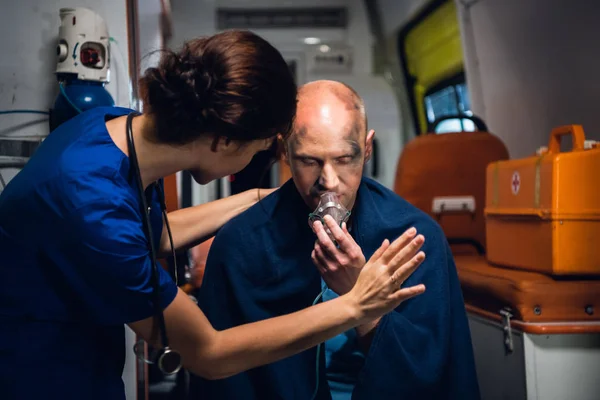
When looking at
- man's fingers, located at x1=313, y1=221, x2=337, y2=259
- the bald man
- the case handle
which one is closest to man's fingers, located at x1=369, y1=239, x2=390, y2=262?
man's fingers, located at x1=313, y1=221, x2=337, y2=259

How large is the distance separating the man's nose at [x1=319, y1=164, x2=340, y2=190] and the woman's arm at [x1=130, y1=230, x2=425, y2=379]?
1.36 ft

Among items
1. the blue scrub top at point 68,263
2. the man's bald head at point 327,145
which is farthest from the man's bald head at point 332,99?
the blue scrub top at point 68,263

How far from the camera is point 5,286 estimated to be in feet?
4.31

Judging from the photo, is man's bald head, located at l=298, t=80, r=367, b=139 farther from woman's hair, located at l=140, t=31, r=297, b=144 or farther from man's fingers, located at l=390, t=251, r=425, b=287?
man's fingers, located at l=390, t=251, r=425, b=287

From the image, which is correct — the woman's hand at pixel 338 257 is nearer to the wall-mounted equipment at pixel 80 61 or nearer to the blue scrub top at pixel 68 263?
the blue scrub top at pixel 68 263

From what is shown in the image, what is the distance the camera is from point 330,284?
1584 mm

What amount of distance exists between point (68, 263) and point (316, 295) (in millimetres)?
777

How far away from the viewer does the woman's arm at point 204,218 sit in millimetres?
1911

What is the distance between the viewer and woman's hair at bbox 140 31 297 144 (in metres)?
1.32

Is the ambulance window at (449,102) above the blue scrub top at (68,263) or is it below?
above

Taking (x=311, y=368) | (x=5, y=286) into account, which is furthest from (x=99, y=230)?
(x=311, y=368)

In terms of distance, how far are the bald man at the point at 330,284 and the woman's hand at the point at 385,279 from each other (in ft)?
0.86

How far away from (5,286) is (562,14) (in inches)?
119

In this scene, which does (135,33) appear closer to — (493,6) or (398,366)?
(398,366)
